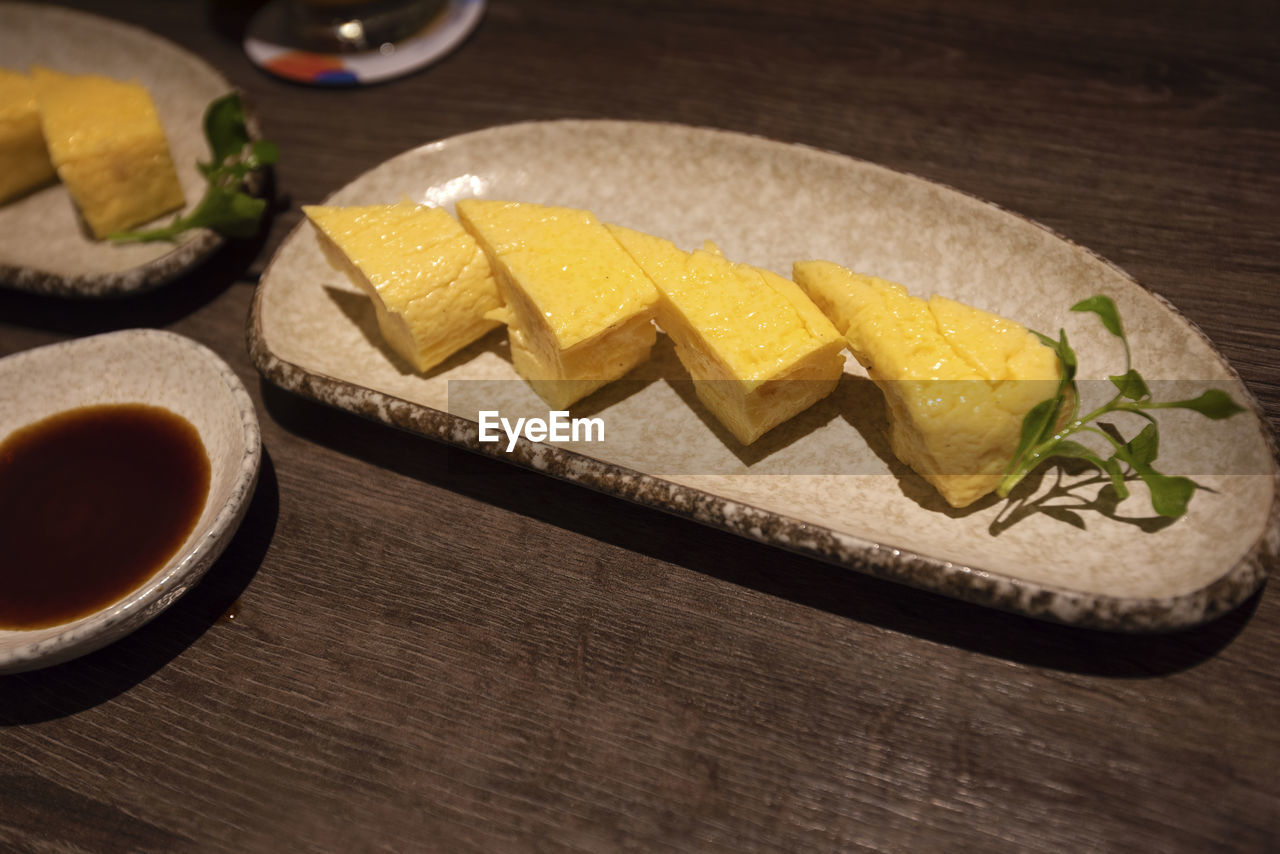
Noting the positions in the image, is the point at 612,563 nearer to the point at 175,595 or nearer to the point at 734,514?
the point at 734,514

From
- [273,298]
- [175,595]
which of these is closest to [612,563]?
[175,595]

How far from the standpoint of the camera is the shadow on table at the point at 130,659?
1907 mm

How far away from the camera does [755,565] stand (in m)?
1.96

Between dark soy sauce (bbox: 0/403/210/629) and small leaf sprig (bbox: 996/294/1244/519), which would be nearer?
small leaf sprig (bbox: 996/294/1244/519)

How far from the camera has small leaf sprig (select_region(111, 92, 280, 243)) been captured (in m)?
2.67

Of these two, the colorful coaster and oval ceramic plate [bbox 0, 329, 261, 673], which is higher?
the colorful coaster

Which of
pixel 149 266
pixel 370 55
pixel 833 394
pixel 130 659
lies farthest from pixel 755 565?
pixel 370 55

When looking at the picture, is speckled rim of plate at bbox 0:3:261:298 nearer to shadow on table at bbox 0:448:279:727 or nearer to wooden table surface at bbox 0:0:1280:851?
wooden table surface at bbox 0:0:1280:851

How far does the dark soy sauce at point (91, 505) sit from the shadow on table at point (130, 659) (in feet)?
0.45

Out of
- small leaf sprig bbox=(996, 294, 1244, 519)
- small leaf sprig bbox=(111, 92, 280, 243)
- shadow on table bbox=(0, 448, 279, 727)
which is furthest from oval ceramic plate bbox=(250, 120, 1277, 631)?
shadow on table bbox=(0, 448, 279, 727)

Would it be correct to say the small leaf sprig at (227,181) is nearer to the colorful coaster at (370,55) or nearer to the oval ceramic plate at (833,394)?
the oval ceramic plate at (833,394)

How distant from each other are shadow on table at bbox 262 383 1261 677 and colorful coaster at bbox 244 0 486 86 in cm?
176

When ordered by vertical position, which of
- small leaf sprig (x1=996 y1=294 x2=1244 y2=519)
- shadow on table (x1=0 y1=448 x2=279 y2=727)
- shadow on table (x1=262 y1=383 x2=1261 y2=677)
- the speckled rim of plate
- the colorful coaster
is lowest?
shadow on table (x1=0 y1=448 x2=279 y2=727)

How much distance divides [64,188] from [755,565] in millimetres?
3028
